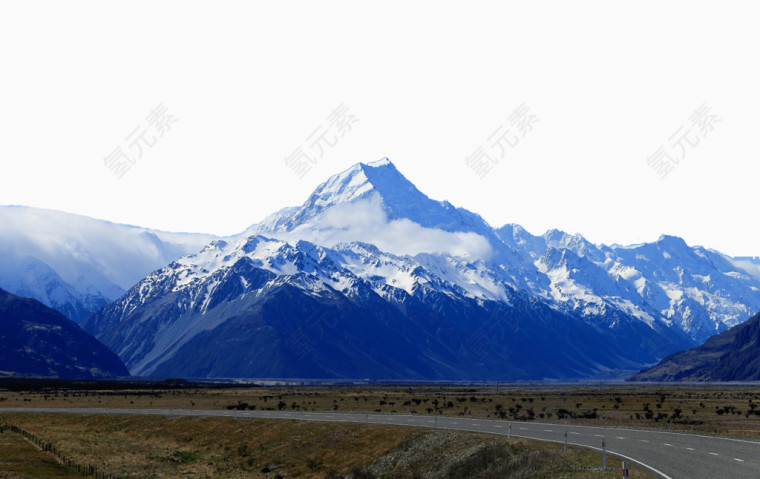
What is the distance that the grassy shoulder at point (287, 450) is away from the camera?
5319 cm

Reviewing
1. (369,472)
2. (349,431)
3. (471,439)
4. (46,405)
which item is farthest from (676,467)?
(46,405)

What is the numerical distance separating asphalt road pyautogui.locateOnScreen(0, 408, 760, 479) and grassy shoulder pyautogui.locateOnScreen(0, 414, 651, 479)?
2.39 m

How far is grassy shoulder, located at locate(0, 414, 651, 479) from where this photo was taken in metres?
53.2

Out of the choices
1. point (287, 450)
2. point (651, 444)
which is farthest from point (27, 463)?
point (651, 444)

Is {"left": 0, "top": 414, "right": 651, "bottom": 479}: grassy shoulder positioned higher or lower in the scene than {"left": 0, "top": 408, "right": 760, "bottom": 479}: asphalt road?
higher

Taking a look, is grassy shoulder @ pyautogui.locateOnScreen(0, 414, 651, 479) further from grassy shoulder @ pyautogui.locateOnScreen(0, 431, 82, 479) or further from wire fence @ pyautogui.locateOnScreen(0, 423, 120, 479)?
wire fence @ pyautogui.locateOnScreen(0, 423, 120, 479)

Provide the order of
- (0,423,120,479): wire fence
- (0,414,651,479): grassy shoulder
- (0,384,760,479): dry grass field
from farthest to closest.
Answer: (0,423,120,479): wire fence, (0,384,760,479): dry grass field, (0,414,651,479): grassy shoulder

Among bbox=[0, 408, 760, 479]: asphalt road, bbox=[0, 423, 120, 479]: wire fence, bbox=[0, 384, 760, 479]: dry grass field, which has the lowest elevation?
bbox=[0, 408, 760, 479]: asphalt road

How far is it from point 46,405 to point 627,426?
87157mm

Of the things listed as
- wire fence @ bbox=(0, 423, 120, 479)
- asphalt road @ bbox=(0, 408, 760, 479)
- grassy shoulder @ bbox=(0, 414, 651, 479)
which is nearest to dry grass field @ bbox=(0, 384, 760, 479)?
grassy shoulder @ bbox=(0, 414, 651, 479)

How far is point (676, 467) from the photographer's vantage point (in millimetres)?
44094

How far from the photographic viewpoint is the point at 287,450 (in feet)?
246

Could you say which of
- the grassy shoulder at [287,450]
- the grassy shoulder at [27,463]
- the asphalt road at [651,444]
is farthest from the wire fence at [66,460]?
the asphalt road at [651,444]

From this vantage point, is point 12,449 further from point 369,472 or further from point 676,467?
point 676,467
